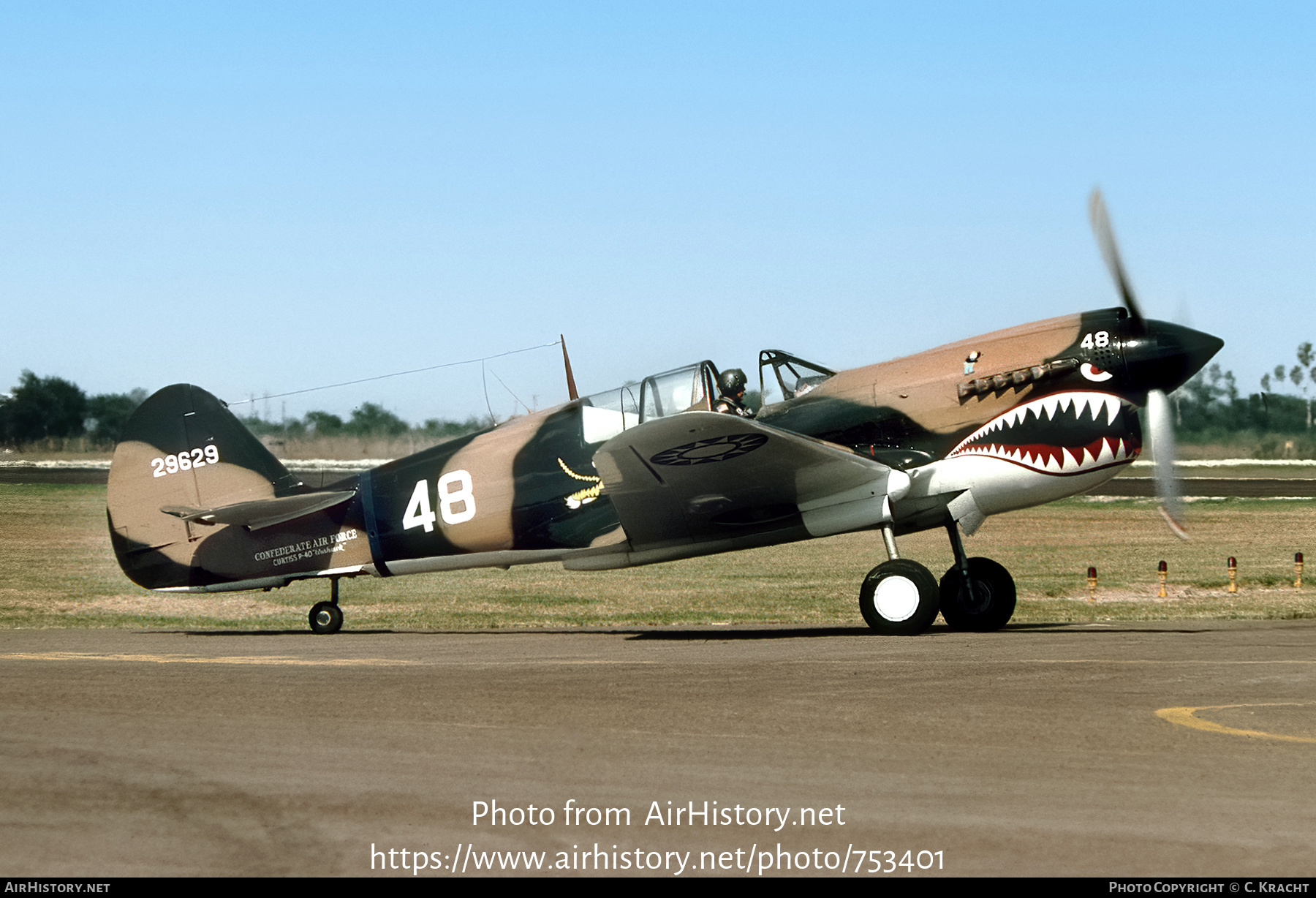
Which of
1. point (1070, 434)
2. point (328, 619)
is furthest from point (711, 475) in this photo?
point (328, 619)

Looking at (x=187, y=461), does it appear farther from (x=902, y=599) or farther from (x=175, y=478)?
(x=902, y=599)

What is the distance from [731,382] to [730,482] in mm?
1227

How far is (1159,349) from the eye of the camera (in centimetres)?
1141

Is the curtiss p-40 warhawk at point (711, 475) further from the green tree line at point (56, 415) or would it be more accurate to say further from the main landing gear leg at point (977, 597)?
the green tree line at point (56, 415)

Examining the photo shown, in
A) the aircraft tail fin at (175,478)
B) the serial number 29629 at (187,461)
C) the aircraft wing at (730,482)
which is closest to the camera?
the aircraft wing at (730,482)

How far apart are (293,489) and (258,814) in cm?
967

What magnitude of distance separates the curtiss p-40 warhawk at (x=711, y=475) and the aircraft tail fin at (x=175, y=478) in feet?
0.08

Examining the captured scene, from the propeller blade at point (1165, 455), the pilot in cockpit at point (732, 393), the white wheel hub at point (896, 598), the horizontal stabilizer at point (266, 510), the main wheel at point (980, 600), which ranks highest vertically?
the pilot in cockpit at point (732, 393)

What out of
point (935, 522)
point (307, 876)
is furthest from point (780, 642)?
point (307, 876)

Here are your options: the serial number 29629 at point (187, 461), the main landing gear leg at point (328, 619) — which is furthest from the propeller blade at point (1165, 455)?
the serial number 29629 at point (187, 461)

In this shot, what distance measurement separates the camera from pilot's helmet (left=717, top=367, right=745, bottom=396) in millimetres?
12477

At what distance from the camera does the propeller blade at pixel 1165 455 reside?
11.6 metres

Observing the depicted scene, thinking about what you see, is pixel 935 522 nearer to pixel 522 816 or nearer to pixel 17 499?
pixel 522 816

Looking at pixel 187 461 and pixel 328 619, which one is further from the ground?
pixel 187 461
